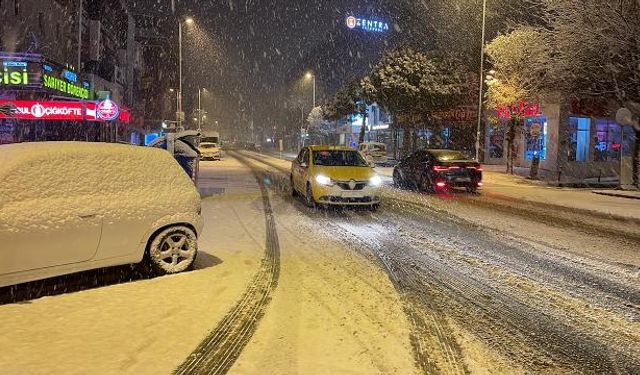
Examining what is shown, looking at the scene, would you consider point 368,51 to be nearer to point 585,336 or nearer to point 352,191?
point 352,191

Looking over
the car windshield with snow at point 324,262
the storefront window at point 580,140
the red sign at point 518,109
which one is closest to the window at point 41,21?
the car windshield with snow at point 324,262

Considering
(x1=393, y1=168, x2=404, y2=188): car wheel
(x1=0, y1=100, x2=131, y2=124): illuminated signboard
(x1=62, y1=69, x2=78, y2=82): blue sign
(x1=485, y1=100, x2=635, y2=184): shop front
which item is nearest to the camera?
(x1=393, y1=168, x2=404, y2=188): car wheel

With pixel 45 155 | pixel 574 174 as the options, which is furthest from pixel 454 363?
pixel 574 174

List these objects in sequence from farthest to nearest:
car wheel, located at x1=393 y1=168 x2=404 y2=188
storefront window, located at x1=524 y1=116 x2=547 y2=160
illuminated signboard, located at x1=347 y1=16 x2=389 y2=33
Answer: illuminated signboard, located at x1=347 y1=16 x2=389 y2=33, storefront window, located at x1=524 y1=116 x2=547 y2=160, car wheel, located at x1=393 y1=168 x2=404 y2=188

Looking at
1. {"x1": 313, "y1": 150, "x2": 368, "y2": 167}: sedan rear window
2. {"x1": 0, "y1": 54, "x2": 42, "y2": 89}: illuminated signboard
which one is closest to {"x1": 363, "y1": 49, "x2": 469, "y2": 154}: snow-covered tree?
{"x1": 0, "y1": 54, "x2": 42, "y2": 89}: illuminated signboard

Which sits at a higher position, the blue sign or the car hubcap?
the blue sign

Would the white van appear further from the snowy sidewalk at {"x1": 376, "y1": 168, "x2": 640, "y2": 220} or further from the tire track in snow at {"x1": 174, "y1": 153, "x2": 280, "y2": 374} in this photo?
the tire track in snow at {"x1": 174, "y1": 153, "x2": 280, "y2": 374}

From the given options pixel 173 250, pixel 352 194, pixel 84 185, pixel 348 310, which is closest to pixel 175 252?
pixel 173 250

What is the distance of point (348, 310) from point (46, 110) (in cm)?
2666

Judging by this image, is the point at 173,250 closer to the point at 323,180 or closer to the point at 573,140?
the point at 323,180

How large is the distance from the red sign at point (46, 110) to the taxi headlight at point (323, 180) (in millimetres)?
20043

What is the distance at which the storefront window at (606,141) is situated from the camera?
32969 millimetres

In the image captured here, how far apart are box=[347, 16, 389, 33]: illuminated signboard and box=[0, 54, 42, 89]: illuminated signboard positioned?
55135 millimetres

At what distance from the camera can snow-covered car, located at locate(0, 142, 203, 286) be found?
214 inches
